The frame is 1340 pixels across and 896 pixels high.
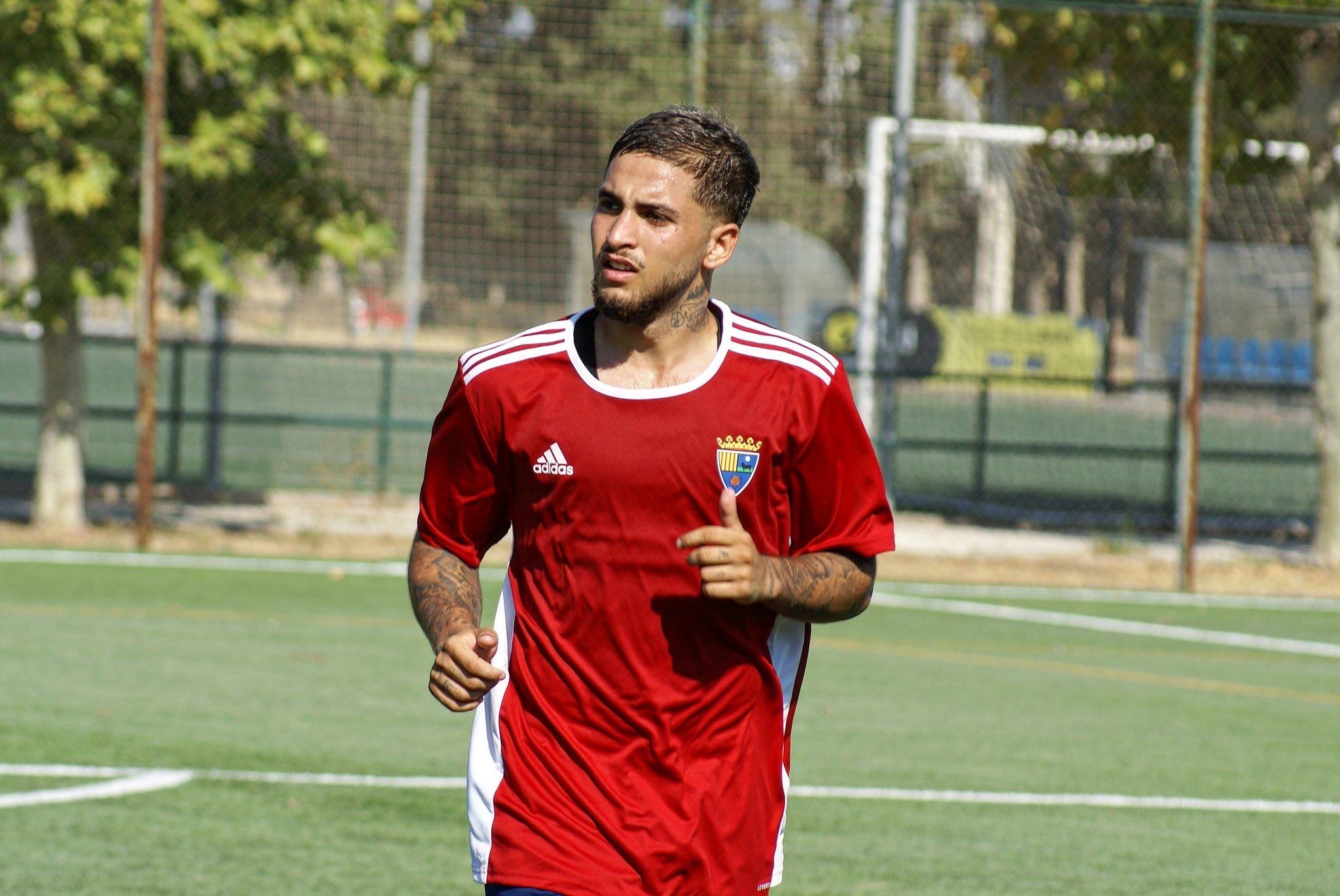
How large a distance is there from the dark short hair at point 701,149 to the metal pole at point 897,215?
1064 cm

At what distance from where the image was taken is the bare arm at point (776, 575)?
285 cm

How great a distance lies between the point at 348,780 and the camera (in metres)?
6.44

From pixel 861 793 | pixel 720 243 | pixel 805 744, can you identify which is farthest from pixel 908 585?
pixel 720 243

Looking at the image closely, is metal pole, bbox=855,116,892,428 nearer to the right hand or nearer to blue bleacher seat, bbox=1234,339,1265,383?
the right hand

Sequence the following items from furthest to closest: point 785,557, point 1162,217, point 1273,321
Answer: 1. point 1273,321
2. point 1162,217
3. point 785,557

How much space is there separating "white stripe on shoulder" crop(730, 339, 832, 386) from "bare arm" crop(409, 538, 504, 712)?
2.18ft

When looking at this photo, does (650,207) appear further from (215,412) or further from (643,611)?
(215,412)

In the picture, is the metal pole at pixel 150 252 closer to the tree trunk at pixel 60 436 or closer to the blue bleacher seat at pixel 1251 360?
the tree trunk at pixel 60 436

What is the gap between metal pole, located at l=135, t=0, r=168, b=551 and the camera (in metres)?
11.6

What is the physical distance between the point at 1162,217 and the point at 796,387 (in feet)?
74.9

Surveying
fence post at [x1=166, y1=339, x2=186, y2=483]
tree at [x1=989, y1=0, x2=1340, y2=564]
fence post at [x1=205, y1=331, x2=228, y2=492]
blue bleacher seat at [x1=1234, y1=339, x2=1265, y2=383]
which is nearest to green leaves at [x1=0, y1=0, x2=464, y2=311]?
fence post at [x1=205, y1=331, x2=228, y2=492]

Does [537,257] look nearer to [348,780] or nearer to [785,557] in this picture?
[348,780]

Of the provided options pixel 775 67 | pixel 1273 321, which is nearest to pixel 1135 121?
pixel 775 67

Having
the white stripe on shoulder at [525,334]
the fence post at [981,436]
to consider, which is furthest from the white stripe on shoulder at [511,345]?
the fence post at [981,436]
